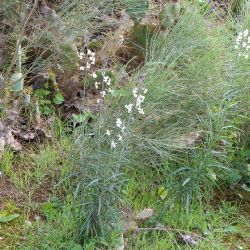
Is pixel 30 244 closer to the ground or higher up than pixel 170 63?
closer to the ground

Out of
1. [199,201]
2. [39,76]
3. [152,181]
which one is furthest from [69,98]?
[199,201]

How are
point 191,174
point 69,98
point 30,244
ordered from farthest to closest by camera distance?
point 69,98 → point 191,174 → point 30,244

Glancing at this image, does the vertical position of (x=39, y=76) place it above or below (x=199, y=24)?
below

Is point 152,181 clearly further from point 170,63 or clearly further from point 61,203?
point 170,63

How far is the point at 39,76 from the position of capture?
370cm

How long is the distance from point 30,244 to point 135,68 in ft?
5.74

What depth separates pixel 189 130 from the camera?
3.32 m

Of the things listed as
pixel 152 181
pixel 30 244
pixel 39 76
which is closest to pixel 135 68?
pixel 39 76

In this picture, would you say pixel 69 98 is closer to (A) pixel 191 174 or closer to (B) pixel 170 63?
(B) pixel 170 63

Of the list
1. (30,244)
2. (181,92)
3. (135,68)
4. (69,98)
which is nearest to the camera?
(30,244)

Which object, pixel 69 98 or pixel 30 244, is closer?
pixel 30 244

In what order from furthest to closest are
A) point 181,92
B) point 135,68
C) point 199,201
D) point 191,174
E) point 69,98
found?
point 135,68
point 69,98
point 181,92
point 199,201
point 191,174

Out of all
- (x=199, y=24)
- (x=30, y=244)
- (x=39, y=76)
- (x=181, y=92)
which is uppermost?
(x=199, y=24)

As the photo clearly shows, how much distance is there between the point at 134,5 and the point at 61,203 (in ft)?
5.97
